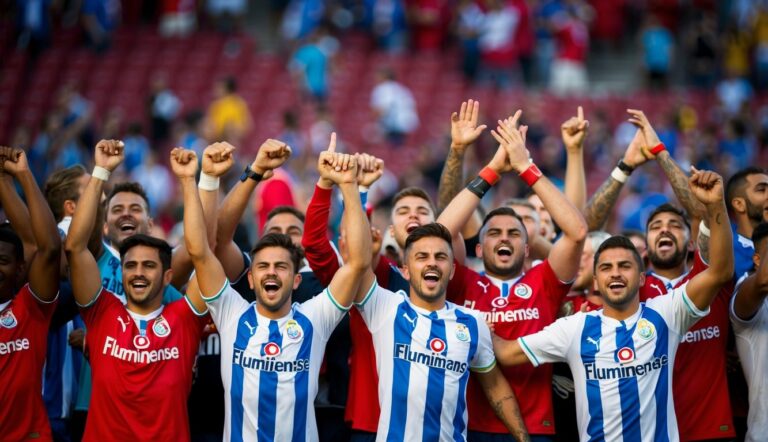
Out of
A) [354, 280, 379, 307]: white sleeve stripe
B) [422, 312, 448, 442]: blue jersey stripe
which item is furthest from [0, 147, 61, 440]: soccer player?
[422, 312, 448, 442]: blue jersey stripe

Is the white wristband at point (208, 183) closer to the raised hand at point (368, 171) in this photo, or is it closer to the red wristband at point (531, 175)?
the raised hand at point (368, 171)

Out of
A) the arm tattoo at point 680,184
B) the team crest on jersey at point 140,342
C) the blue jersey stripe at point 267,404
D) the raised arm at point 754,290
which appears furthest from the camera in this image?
the arm tattoo at point 680,184

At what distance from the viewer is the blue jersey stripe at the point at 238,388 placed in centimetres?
672

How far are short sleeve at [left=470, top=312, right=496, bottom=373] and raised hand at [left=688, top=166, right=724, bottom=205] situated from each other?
5.44ft

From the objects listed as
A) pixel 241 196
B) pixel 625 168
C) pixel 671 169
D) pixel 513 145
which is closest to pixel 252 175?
pixel 241 196

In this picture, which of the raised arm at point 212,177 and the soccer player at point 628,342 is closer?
the soccer player at point 628,342

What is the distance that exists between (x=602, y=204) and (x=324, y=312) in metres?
2.85

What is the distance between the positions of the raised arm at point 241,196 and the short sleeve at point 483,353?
1.72m

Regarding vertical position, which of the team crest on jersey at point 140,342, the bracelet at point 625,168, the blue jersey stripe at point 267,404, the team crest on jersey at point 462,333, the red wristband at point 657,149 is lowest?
the blue jersey stripe at point 267,404

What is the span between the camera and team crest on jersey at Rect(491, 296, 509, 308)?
738cm

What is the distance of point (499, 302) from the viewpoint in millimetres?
7398

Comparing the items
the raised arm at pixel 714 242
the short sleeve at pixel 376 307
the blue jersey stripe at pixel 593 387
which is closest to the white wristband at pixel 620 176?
the raised arm at pixel 714 242

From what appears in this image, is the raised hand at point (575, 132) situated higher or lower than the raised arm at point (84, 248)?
higher

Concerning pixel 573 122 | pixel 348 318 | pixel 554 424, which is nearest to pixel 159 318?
pixel 348 318
